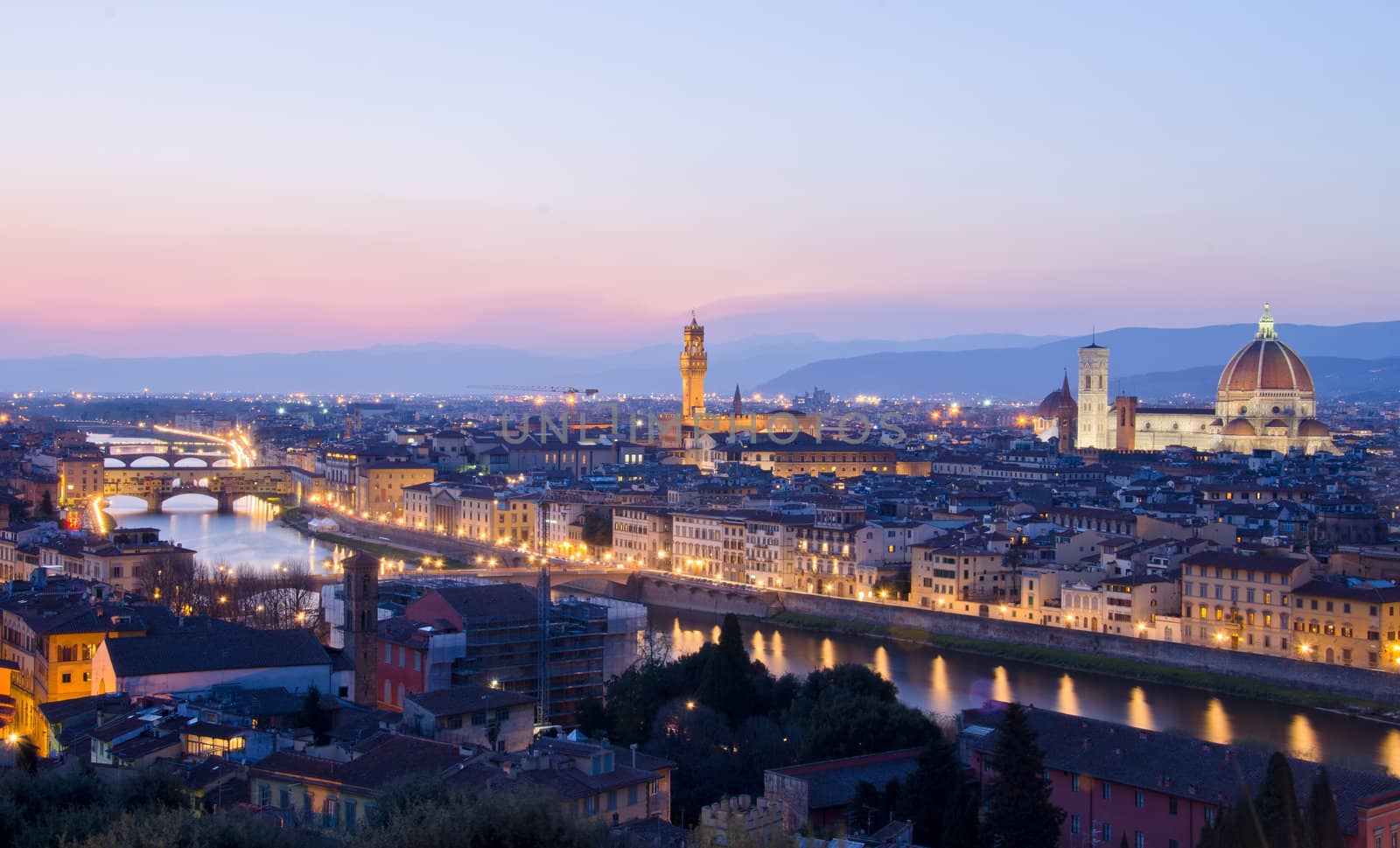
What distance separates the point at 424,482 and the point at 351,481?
2.37 metres

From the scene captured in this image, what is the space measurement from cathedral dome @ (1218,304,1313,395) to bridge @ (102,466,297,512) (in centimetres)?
2199

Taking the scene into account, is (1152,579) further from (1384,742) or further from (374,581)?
(374,581)

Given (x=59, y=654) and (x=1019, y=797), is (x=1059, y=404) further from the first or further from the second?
(x=1019, y=797)

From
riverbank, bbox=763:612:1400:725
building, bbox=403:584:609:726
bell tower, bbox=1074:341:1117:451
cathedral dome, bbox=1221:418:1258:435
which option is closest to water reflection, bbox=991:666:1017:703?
riverbank, bbox=763:612:1400:725

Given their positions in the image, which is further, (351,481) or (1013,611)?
(351,481)

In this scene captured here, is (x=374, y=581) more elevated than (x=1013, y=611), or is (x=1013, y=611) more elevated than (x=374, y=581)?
(x=374, y=581)

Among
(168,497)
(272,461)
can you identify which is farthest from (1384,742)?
(272,461)

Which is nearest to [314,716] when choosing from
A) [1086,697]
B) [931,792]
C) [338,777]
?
[338,777]

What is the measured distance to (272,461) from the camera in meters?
46.6

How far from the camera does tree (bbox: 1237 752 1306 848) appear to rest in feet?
21.4

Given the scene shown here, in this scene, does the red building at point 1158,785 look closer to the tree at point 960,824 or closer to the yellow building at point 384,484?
the tree at point 960,824

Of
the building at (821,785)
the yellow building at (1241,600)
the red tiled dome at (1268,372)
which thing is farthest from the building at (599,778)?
the red tiled dome at (1268,372)

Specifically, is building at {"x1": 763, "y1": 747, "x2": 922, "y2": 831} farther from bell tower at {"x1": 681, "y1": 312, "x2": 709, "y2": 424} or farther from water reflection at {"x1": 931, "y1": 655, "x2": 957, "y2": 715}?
bell tower at {"x1": 681, "y1": 312, "x2": 709, "y2": 424}

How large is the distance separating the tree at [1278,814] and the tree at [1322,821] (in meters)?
0.04
